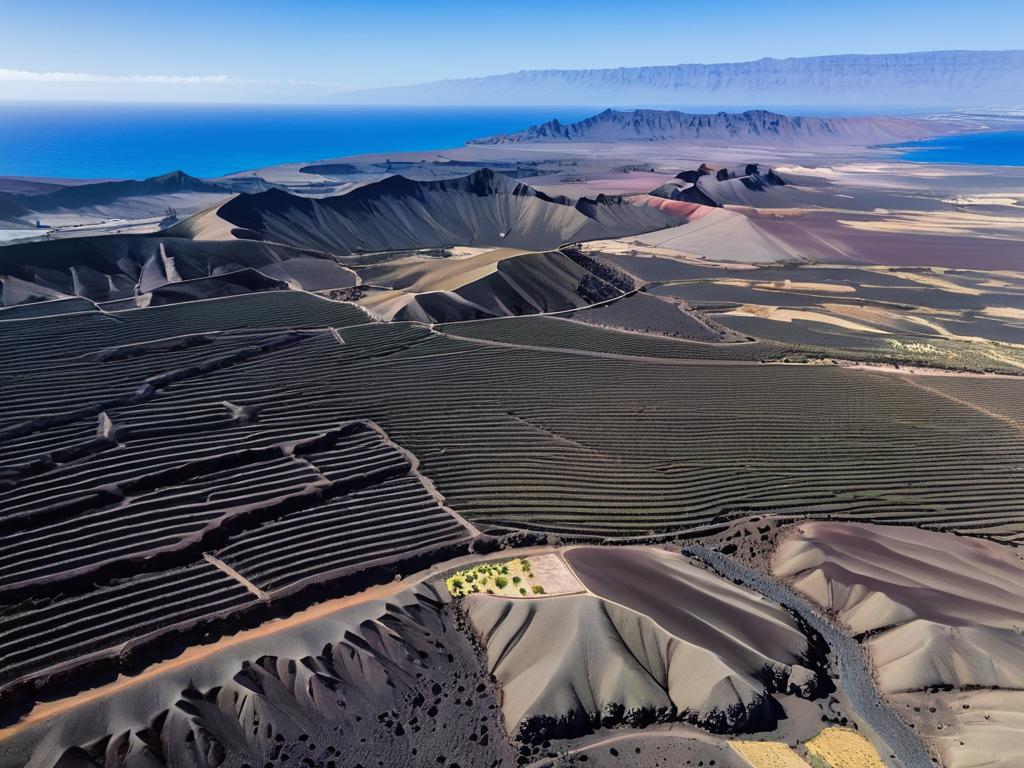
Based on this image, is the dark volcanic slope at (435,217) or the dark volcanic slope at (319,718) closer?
the dark volcanic slope at (319,718)

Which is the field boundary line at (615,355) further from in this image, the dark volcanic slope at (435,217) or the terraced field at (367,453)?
the dark volcanic slope at (435,217)

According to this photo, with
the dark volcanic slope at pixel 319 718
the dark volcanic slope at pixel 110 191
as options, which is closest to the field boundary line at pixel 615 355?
the dark volcanic slope at pixel 319 718

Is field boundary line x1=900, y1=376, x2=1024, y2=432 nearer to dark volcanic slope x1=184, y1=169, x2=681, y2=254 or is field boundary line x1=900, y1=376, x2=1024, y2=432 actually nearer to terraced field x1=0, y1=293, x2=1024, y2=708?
terraced field x1=0, y1=293, x2=1024, y2=708

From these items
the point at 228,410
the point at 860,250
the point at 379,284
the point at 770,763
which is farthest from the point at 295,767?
the point at 860,250

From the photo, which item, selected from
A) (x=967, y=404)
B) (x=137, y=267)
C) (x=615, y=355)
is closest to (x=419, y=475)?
(x=615, y=355)

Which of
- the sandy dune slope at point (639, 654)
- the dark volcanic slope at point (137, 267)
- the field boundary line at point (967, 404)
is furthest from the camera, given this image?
the dark volcanic slope at point (137, 267)

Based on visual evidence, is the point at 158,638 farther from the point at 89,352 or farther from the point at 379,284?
the point at 379,284

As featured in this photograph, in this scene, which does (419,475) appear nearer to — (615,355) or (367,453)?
(367,453)
